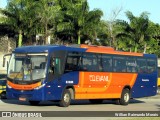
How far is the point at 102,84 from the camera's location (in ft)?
86.2

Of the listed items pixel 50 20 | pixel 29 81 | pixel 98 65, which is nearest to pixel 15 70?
pixel 29 81

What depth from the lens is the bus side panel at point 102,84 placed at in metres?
24.9

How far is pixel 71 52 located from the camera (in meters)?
24.2

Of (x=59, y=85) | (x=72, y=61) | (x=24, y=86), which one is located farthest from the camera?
(x=72, y=61)

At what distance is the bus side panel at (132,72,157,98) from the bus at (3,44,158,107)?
0.19 ft

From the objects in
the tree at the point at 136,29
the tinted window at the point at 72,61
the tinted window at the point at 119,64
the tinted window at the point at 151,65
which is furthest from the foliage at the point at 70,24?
the tinted window at the point at 72,61

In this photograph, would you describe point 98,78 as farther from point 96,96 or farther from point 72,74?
point 72,74

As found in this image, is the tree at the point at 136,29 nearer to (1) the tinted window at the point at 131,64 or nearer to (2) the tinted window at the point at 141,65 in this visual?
(2) the tinted window at the point at 141,65

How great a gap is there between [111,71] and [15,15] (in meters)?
25.1

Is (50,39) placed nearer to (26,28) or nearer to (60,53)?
(26,28)

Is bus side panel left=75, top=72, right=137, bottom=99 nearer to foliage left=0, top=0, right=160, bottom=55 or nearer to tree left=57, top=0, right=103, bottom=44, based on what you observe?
foliage left=0, top=0, right=160, bottom=55

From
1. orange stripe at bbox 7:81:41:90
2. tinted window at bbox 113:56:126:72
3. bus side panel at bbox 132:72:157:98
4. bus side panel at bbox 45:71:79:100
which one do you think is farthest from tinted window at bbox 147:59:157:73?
orange stripe at bbox 7:81:41:90

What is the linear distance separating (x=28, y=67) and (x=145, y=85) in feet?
30.2

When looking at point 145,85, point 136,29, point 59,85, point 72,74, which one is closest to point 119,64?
point 145,85
